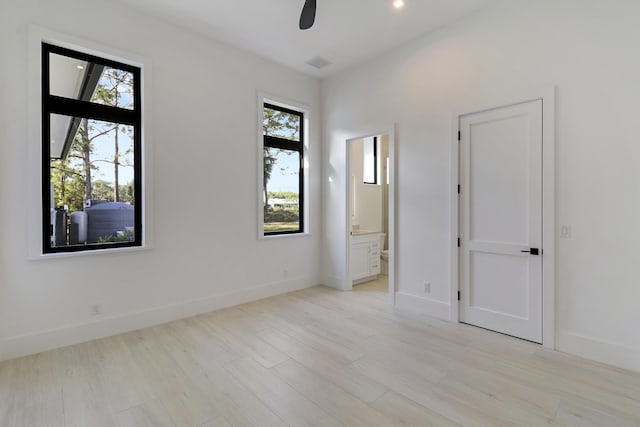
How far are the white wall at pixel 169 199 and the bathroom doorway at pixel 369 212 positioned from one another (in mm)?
730

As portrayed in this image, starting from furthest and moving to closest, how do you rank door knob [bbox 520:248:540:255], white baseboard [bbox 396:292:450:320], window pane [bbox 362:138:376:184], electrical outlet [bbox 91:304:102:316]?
window pane [bbox 362:138:376:184]
white baseboard [bbox 396:292:450:320]
electrical outlet [bbox 91:304:102:316]
door knob [bbox 520:248:540:255]

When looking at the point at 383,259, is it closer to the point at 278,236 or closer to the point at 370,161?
the point at 370,161

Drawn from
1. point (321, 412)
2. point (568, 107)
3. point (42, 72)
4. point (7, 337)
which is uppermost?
point (42, 72)

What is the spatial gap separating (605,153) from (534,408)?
6.81 feet

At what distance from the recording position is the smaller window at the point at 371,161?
629 centimetres

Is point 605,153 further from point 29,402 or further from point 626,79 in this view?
point 29,402

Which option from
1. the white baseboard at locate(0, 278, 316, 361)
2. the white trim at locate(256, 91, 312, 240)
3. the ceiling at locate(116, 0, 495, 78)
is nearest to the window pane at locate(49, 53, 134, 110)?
the ceiling at locate(116, 0, 495, 78)

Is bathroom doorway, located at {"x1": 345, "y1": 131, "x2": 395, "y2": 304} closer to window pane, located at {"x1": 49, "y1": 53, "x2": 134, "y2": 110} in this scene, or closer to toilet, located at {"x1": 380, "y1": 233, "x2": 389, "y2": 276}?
toilet, located at {"x1": 380, "y1": 233, "x2": 389, "y2": 276}

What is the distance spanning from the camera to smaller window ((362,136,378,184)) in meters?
6.29

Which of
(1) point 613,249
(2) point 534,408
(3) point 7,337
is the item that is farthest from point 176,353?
(1) point 613,249

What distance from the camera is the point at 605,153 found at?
2533mm

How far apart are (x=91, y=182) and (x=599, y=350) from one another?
487 cm

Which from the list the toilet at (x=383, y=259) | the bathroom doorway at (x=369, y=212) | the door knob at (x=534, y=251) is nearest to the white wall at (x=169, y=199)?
the bathroom doorway at (x=369, y=212)

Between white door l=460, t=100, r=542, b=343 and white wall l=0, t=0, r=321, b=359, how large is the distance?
2380 mm
